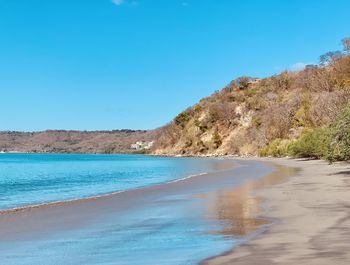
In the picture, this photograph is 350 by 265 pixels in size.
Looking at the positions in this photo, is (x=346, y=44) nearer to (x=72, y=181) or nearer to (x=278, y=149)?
(x=278, y=149)

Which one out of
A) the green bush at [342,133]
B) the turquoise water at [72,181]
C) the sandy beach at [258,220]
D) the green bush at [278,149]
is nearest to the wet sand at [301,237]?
the sandy beach at [258,220]

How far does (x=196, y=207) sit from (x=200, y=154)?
150 metres

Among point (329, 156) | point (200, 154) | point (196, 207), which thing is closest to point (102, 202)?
point (196, 207)

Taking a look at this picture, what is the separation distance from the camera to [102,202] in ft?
75.2

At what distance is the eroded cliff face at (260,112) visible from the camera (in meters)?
93.0

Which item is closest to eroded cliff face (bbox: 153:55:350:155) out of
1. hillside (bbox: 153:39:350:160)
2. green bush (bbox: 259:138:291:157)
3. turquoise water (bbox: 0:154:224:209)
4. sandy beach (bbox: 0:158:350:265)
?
hillside (bbox: 153:39:350:160)

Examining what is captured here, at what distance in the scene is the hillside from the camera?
89.7 meters

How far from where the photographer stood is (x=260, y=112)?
14825cm

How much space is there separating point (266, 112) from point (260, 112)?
12.1m

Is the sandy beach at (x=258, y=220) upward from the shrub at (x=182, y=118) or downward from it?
downward

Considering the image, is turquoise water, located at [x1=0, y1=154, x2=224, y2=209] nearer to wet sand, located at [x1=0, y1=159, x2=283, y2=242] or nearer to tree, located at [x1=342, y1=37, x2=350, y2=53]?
wet sand, located at [x1=0, y1=159, x2=283, y2=242]

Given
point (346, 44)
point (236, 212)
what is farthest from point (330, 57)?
point (236, 212)

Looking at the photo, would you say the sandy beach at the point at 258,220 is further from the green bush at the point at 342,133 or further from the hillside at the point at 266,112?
the hillside at the point at 266,112

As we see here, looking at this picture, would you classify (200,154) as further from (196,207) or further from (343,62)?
(196,207)
